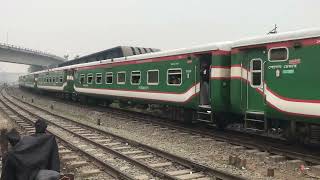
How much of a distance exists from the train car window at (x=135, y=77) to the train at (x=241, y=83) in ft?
0.17

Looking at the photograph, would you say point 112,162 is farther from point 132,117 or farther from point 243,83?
point 132,117

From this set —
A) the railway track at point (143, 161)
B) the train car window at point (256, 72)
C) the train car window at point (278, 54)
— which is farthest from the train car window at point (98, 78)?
the train car window at point (278, 54)

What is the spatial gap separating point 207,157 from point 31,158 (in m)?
7.35

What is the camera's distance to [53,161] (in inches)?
186

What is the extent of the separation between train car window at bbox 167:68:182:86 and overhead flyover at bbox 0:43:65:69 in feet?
225

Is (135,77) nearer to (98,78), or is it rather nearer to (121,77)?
(121,77)

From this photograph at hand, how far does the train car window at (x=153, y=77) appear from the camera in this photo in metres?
18.4

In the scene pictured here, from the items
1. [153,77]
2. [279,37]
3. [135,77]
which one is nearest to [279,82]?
[279,37]

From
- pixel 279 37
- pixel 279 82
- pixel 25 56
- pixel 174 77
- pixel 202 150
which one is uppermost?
pixel 25 56

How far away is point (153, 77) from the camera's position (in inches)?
738

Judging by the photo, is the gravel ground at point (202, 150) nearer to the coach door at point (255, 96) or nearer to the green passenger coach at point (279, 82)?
the coach door at point (255, 96)

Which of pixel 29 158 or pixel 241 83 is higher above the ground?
pixel 241 83

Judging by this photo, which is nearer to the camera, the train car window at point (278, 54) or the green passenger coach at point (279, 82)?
the green passenger coach at point (279, 82)

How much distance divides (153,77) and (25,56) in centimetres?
7515
